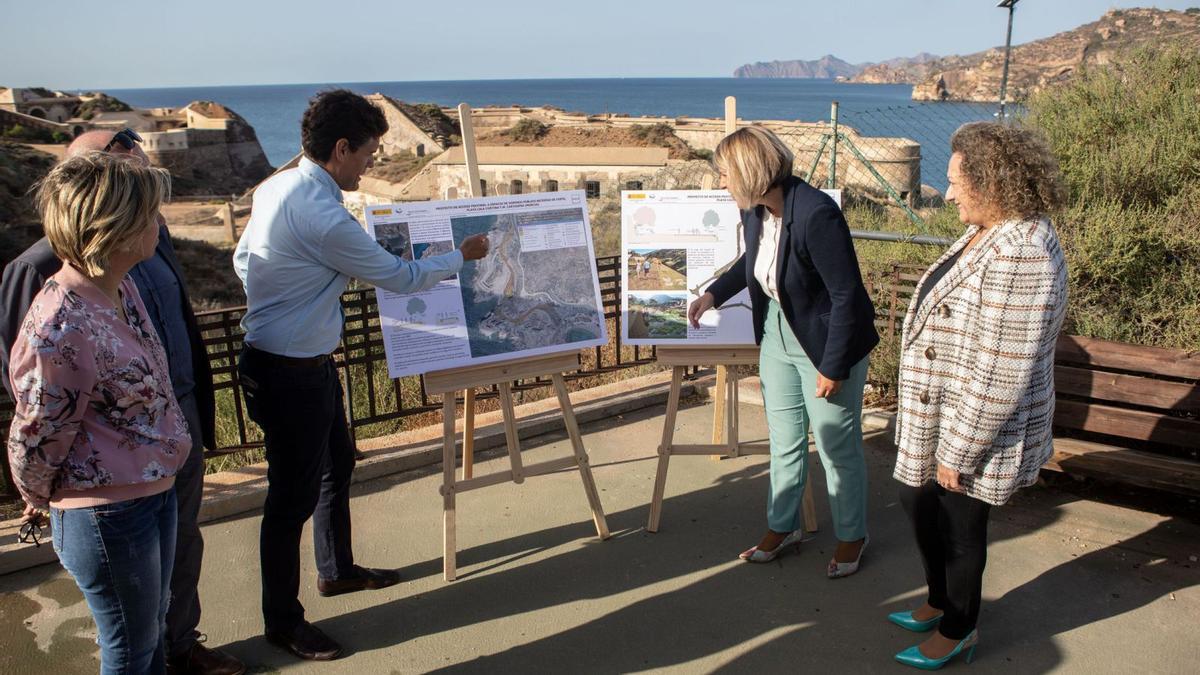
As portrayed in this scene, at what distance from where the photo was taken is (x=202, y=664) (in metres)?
3.13

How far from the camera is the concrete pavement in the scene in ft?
10.7

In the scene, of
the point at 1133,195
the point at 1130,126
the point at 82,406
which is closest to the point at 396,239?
A: the point at 82,406

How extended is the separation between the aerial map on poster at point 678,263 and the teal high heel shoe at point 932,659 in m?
1.63

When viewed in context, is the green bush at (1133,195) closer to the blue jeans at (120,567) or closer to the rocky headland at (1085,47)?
the rocky headland at (1085,47)

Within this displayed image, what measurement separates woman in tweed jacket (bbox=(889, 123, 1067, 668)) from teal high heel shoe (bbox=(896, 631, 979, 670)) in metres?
0.13

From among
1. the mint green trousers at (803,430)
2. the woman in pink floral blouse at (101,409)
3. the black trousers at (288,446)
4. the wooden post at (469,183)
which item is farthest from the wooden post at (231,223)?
the woman in pink floral blouse at (101,409)

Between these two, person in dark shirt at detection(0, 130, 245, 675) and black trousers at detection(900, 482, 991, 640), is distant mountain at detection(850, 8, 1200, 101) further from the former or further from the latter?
person in dark shirt at detection(0, 130, 245, 675)

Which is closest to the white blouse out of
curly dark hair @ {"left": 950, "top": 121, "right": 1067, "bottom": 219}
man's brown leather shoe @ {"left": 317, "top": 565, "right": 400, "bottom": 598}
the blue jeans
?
curly dark hair @ {"left": 950, "top": 121, "right": 1067, "bottom": 219}

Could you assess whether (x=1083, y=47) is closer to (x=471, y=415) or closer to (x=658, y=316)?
(x=658, y=316)

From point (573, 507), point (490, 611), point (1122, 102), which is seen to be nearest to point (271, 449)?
point (490, 611)

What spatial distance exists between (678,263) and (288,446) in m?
2.12

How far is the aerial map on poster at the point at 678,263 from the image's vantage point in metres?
4.23

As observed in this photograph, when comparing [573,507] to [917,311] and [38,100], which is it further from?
[38,100]

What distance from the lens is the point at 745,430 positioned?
5.40m
